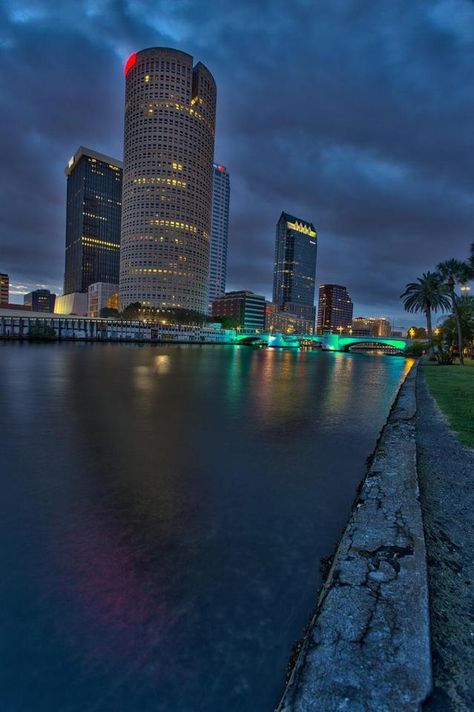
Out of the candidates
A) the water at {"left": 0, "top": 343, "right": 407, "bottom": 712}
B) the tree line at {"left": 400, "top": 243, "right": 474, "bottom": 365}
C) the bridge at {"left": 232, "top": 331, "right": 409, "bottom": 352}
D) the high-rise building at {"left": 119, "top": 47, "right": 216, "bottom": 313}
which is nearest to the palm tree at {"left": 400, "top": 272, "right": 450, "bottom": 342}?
the tree line at {"left": 400, "top": 243, "right": 474, "bottom": 365}

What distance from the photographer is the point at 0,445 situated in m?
10.8

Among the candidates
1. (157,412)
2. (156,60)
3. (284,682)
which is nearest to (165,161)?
(156,60)

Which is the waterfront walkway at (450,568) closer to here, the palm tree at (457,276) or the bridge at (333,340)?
the palm tree at (457,276)

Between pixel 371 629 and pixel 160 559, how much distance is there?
324 centimetres

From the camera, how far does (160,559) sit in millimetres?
5215

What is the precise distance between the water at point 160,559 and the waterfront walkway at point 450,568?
147 cm

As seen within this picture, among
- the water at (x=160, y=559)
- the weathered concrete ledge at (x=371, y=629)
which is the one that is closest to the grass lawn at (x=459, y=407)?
the water at (x=160, y=559)

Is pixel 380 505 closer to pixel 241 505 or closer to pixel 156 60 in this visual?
pixel 241 505

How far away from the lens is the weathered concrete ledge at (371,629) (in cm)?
239

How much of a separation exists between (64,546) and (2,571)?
85 centimetres

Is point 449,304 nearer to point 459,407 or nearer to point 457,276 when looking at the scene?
point 457,276

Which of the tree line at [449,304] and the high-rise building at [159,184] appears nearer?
the tree line at [449,304]

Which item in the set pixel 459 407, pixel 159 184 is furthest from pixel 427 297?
pixel 159 184

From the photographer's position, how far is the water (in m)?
3.38
